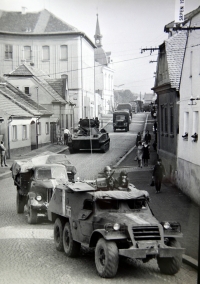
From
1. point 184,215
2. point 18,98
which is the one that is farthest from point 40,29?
point 184,215

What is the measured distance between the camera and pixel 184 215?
718cm

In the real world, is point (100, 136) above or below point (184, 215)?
above

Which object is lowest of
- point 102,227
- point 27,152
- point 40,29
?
point 102,227

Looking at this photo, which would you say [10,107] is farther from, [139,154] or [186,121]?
[186,121]

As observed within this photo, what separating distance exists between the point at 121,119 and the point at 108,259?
219cm

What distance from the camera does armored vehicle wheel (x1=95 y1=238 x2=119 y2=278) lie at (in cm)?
639

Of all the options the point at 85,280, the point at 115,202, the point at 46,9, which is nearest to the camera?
the point at 85,280

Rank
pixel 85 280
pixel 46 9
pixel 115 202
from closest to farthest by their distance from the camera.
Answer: pixel 85 280 → pixel 115 202 → pixel 46 9

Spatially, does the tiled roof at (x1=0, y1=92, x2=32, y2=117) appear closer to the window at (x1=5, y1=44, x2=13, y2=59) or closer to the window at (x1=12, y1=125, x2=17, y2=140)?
the window at (x1=12, y1=125, x2=17, y2=140)

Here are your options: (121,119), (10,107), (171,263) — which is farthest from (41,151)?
(171,263)

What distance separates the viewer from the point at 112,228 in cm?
659

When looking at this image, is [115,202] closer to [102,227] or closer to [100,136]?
[102,227]

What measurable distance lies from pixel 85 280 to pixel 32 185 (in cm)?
313

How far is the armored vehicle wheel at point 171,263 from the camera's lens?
256 inches
